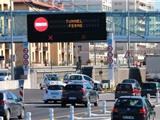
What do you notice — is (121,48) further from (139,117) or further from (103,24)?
(139,117)

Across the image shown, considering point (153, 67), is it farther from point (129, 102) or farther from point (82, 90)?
point (129, 102)

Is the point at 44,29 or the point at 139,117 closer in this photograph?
the point at 139,117

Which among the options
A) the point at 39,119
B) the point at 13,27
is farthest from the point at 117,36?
the point at 39,119

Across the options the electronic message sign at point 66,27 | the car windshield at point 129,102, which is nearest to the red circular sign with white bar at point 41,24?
the electronic message sign at point 66,27

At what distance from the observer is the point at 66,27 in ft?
224

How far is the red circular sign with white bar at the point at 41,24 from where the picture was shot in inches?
2673

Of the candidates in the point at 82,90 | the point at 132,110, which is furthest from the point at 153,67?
the point at 132,110

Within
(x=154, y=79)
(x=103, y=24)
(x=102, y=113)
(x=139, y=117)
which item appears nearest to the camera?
(x=139, y=117)

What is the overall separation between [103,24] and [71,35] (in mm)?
3614

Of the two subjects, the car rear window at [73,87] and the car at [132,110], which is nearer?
the car at [132,110]

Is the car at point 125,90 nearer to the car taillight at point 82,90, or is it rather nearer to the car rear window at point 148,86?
the car rear window at point 148,86

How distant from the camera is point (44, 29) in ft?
223

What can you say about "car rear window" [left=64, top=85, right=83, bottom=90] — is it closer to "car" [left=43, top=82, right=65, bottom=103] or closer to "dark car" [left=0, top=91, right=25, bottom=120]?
"car" [left=43, top=82, right=65, bottom=103]

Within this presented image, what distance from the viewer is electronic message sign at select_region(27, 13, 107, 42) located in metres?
67.2
